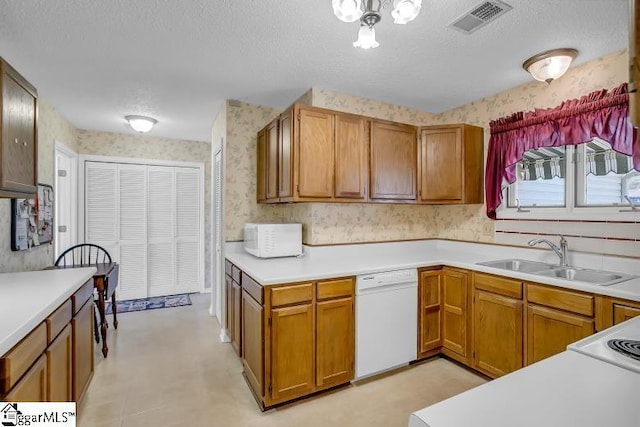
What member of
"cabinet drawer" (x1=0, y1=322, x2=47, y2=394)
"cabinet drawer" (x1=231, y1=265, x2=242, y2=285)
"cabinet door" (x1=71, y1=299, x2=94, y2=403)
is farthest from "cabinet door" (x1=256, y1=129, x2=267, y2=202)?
"cabinet drawer" (x1=0, y1=322, x2=47, y2=394)

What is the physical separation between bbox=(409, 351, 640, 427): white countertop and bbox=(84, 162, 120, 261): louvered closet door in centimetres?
493

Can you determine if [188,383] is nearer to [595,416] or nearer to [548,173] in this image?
[595,416]

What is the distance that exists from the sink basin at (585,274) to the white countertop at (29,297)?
293cm

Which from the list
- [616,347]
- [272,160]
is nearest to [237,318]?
[272,160]

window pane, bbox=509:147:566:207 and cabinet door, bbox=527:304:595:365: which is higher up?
window pane, bbox=509:147:566:207

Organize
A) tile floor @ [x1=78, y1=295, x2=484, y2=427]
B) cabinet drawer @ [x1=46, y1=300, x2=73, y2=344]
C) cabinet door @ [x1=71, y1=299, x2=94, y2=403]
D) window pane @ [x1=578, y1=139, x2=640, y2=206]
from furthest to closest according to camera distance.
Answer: window pane @ [x1=578, y1=139, x2=640, y2=206] < tile floor @ [x1=78, y1=295, x2=484, y2=427] < cabinet door @ [x1=71, y1=299, x2=94, y2=403] < cabinet drawer @ [x1=46, y1=300, x2=73, y2=344]

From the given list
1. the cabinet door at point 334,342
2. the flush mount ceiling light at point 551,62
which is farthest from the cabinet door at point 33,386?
the flush mount ceiling light at point 551,62

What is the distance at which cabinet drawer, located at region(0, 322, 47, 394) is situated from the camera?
3.68ft

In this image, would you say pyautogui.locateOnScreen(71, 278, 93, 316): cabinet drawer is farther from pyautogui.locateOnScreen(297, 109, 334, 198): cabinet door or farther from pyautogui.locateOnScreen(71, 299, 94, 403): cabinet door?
pyautogui.locateOnScreen(297, 109, 334, 198): cabinet door

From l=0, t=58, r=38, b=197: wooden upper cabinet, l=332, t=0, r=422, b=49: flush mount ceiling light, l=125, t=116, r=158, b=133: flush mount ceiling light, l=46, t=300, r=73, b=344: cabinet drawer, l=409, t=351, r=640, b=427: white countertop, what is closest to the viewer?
l=409, t=351, r=640, b=427: white countertop

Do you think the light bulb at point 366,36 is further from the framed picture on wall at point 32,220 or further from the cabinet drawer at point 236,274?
the framed picture on wall at point 32,220

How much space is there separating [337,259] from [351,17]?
6.41ft

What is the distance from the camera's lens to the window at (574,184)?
2.30m

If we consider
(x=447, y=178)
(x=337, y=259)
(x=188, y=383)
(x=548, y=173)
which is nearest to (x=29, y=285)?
(x=188, y=383)
